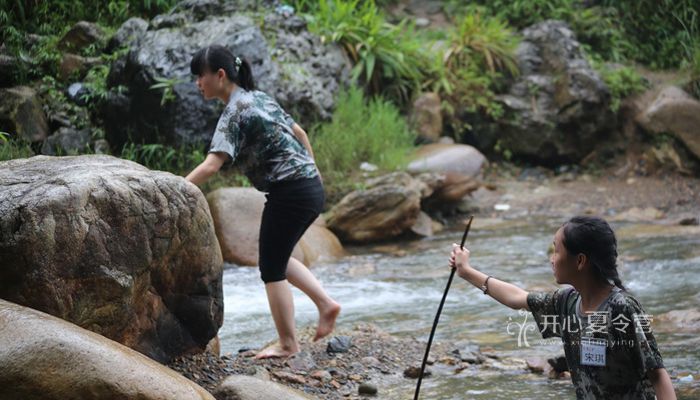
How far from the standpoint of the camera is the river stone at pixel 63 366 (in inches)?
116

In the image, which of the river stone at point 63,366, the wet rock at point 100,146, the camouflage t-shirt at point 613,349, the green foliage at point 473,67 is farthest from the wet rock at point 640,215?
the river stone at point 63,366

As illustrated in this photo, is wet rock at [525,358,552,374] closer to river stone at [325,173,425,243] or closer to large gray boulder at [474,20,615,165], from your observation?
river stone at [325,173,425,243]

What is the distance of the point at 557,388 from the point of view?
453 cm

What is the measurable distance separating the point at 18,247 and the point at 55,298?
243 mm

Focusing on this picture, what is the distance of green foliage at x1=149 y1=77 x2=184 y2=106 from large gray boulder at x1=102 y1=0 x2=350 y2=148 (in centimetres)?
2

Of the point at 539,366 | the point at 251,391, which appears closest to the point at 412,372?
the point at 539,366

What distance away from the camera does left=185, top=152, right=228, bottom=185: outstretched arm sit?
4.41 metres

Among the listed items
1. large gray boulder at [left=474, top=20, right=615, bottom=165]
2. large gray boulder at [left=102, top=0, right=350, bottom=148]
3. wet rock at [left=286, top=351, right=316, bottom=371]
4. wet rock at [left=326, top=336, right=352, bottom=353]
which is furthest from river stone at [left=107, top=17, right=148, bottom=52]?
wet rock at [left=286, top=351, right=316, bottom=371]

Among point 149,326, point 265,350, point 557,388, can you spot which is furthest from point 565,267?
point 265,350

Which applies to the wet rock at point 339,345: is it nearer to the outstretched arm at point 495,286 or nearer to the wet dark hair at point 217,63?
the wet dark hair at point 217,63

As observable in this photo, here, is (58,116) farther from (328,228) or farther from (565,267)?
(565,267)

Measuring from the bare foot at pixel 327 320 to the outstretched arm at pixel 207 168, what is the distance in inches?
47.0

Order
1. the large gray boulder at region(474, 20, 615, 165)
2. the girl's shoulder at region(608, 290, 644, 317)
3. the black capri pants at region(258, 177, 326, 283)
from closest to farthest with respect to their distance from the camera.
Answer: the girl's shoulder at region(608, 290, 644, 317)
the black capri pants at region(258, 177, 326, 283)
the large gray boulder at region(474, 20, 615, 165)

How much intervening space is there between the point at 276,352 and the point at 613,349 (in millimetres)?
2344
